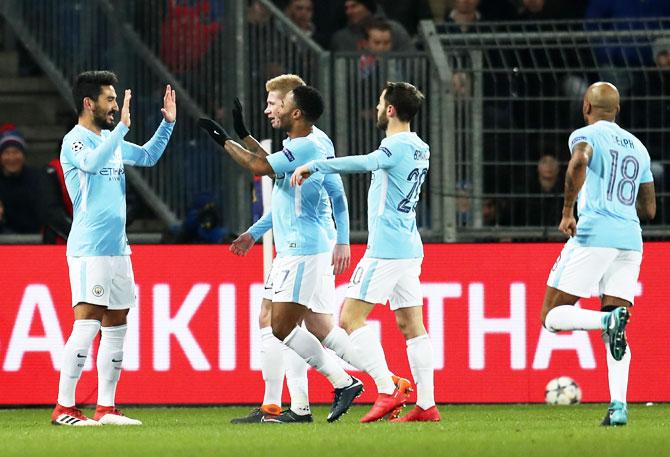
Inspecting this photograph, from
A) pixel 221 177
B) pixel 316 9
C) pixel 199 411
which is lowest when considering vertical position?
pixel 199 411

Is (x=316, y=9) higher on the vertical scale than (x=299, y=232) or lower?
higher

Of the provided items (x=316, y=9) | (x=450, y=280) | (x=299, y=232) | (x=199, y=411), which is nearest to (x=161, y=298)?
(x=199, y=411)

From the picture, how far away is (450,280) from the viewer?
1291 cm

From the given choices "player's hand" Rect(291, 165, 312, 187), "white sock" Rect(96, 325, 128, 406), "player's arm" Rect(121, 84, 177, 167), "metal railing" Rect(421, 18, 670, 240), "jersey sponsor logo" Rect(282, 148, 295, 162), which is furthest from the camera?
"metal railing" Rect(421, 18, 670, 240)

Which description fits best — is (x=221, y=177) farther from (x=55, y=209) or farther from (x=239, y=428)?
(x=239, y=428)

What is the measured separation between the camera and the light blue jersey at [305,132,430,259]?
33.7 ft

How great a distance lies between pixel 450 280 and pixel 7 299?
10.7 ft

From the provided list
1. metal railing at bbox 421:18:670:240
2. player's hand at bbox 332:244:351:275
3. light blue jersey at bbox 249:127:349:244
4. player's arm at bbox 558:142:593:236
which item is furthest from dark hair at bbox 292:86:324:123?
metal railing at bbox 421:18:670:240

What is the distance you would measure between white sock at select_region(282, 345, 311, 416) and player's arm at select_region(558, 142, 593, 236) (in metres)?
1.92

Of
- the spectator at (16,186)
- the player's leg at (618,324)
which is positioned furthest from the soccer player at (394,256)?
the spectator at (16,186)

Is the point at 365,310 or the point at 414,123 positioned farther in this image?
the point at 414,123

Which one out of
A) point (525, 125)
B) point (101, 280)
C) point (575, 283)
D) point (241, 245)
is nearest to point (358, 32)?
point (525, 125)

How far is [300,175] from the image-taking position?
9.68 metres

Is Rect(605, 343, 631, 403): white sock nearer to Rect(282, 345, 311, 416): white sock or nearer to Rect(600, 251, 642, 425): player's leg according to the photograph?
Rect(600, 251, 642, 425): player's leg
